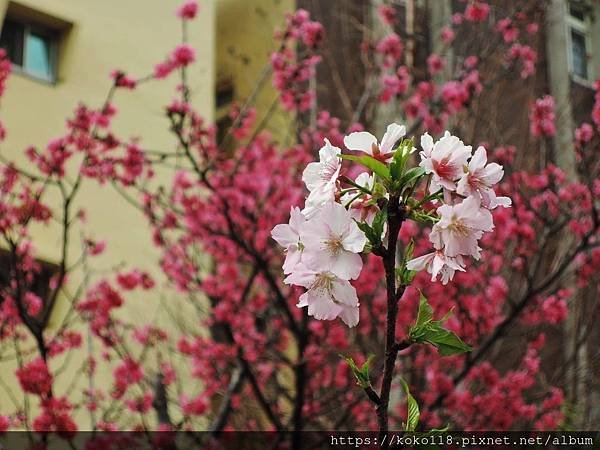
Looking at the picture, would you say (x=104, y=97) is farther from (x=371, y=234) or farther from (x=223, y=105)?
(x=371, y=234)

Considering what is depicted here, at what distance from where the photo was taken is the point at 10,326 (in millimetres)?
5617

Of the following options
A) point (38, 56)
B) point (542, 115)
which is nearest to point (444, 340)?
point (542, 115)

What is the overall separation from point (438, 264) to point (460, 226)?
9 centimetres

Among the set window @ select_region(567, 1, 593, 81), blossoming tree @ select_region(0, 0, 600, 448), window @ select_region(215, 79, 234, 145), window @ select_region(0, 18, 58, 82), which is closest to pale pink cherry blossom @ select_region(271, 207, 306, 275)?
blossoming tree @ select_region(0, 0, 600, 448)

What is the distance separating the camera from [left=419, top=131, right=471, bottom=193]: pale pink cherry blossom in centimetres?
192

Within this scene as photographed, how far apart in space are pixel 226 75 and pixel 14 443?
5151 millimetres

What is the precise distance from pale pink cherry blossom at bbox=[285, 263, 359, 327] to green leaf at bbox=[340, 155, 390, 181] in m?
0.22

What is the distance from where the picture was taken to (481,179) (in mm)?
1938

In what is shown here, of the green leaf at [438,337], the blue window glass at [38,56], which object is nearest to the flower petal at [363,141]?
the green leaf at [438,337]

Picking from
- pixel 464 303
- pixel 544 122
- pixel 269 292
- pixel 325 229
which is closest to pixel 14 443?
pixel 269 292

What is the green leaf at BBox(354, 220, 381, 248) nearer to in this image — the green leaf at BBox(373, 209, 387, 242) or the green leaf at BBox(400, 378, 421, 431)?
the green leaf at BBox(373, 209, 387, 242)

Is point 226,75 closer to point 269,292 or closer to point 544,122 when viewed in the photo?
point 269,292

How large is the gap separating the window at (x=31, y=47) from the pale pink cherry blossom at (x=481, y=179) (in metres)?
6.33

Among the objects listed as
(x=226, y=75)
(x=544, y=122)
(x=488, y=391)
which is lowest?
(x=488, y=391)
